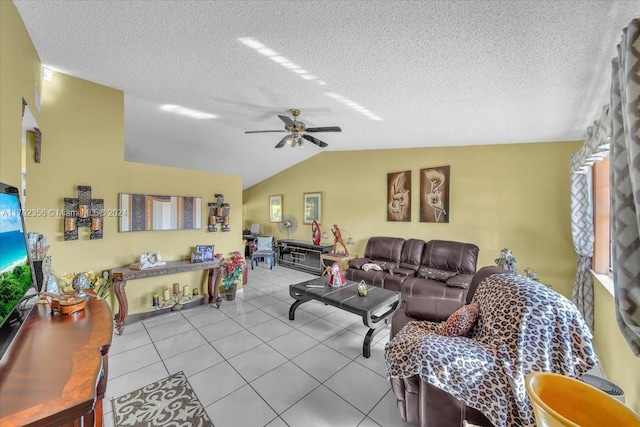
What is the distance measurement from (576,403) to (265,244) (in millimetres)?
5880

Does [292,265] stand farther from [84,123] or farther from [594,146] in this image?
[594,146]

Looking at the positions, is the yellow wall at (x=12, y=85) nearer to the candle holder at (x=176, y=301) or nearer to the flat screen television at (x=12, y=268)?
the flat screen television at (x=12, y=268)

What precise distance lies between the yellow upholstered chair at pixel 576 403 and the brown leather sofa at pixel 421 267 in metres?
2.03

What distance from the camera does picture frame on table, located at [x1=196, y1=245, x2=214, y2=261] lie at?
142 inches

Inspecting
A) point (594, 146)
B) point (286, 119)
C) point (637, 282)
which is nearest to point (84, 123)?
point (286, 119)

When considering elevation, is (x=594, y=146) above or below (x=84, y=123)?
below

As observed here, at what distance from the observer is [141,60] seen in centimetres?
218

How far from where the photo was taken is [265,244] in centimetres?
635

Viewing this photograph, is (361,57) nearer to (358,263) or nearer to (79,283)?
(79,283)

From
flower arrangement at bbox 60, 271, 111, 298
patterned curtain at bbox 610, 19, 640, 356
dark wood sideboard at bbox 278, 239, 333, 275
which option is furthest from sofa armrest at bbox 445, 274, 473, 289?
flower arrangement at bbox 60, 271, 111, 298

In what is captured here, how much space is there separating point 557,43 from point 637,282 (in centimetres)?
145

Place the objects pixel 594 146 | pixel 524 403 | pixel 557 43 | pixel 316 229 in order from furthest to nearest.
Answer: pixel 316 229
pixel 594 146
pixel 557 43
pixel 524 403

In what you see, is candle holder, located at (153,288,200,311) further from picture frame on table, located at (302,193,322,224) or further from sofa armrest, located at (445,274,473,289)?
sofa armrest, located at (445,274,473,289)

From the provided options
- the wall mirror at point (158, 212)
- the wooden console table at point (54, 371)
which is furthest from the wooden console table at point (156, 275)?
the wooden console table at point (54, 371)
